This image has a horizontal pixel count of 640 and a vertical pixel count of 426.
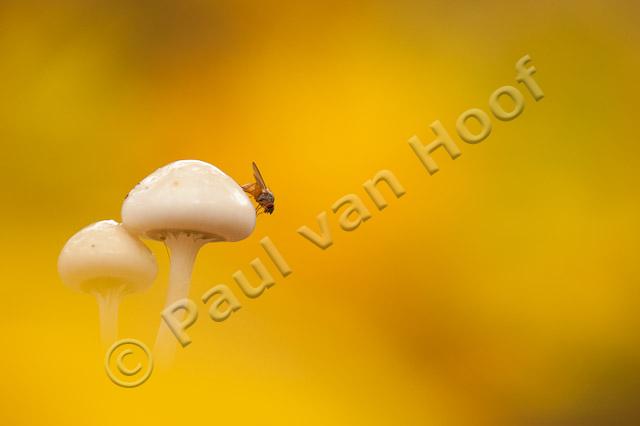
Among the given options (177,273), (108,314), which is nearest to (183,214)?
(177,273)

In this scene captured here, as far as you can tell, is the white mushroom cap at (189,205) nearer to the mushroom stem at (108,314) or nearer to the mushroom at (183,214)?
the mushroom at (183,214)

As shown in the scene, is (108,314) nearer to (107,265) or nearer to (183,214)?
(107,265)

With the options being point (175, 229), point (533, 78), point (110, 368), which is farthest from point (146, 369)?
point (533, 78)

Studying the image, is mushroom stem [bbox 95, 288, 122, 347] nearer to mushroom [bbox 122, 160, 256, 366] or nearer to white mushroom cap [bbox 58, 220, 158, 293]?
white mushroom cap [bbox 58, 220, 158, 293]

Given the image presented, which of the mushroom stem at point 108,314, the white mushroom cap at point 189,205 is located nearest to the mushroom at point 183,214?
the white mushroom cap at point 189,205

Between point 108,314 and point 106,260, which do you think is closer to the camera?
point 106,260

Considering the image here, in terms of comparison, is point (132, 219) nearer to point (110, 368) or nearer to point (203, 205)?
point (203, 205)
